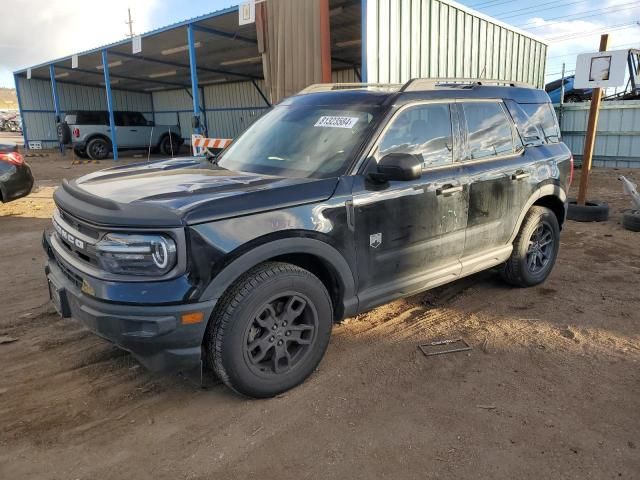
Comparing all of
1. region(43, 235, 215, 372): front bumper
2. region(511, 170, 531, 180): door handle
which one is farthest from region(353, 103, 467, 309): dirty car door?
region(43, 235, 215, 372): front bumper

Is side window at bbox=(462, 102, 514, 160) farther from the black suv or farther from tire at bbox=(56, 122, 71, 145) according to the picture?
tire at bbox=(56, 122, 71, 145)

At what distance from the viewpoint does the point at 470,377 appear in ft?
10.5

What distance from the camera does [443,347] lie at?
3.62m

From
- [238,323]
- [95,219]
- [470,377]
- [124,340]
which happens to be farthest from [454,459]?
[95,219]

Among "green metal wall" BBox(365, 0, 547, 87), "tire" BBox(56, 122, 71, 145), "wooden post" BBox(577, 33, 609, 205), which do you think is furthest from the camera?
"tire" BBox(56, 122, 71, 145)

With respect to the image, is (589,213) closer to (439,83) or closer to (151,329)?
(439,83)

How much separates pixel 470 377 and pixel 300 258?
1.39 m

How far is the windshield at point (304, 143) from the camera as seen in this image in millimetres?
3270

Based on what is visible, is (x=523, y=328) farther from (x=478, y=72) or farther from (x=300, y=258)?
(x=478, y=72)

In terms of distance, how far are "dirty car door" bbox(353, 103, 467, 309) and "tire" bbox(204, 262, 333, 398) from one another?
0.43 meters

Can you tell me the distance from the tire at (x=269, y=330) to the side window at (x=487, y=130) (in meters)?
1.93

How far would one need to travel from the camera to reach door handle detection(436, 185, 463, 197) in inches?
142

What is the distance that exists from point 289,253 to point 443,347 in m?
1.52

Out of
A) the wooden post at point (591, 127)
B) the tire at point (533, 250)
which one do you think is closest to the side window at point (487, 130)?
the tire at point (533, 250)
